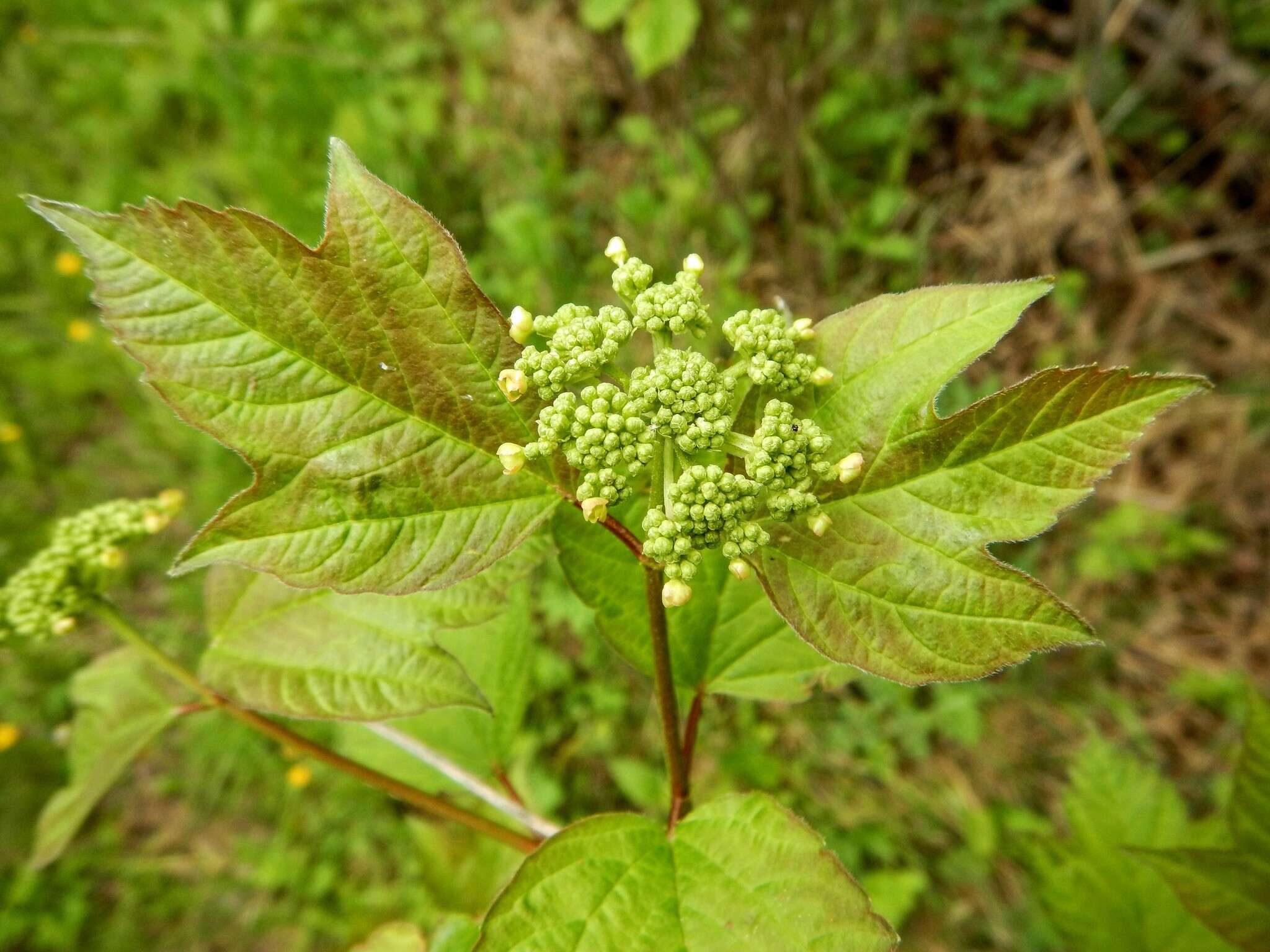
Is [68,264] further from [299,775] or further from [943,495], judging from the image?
[943,495]

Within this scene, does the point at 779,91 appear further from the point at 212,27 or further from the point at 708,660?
the point at 212,27

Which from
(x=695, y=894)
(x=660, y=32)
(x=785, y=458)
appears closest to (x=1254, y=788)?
(x=695, y=894)

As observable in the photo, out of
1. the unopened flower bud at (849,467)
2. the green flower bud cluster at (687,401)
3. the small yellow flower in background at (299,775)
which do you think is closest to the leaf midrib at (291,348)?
the green flower bud cluster at (687,401)

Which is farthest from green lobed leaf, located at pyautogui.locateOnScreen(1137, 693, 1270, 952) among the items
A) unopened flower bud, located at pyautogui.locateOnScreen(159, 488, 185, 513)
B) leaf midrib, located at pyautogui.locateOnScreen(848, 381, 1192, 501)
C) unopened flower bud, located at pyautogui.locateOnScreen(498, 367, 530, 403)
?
unopened flower bud, located at pyautogui.locateOnScreen(159, 488, 185, 513)

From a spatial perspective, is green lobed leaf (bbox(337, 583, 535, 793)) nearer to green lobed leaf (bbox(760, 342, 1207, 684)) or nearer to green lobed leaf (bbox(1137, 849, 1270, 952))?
green lobed leaf (bbox(760, 342, 1207, 684))

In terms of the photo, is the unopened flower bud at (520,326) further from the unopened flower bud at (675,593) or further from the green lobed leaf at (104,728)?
the green lobed leaf at (104,728)

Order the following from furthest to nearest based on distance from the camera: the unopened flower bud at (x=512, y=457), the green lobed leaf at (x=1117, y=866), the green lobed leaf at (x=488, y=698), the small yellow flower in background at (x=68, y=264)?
the small yellow flower in background at (x=68, y=264), the green lobed leaf at (x=1117, y=866), the green lobed leaf at (x=488, y=698), the unopened flower bud at (x=512, y=457)
